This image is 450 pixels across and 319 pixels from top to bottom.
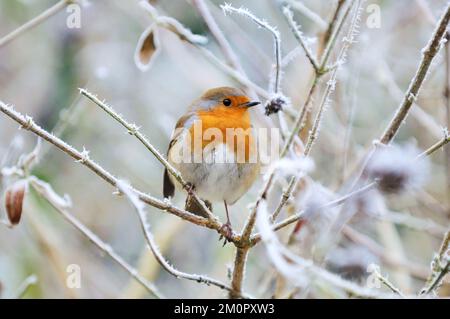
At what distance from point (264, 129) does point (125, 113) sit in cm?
229

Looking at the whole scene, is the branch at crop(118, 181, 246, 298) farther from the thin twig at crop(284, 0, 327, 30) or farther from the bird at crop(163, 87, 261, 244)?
the thin twig at crop(284, 0, 327, 30)

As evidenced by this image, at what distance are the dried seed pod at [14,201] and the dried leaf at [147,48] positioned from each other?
0.68m

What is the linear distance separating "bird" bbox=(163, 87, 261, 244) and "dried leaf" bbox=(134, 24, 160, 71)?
51 cm

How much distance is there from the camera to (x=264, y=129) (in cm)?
323

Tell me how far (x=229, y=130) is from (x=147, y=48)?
24.3 inches

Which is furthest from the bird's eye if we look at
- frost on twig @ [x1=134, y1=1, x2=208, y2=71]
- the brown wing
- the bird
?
frost on twig @ [x1=134, y1=1, x2=208, y2=71]

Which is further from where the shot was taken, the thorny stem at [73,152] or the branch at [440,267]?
the thorny stem at [73,152]

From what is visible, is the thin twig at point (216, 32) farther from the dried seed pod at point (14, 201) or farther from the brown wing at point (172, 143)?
the dried seed pod at point (14, 201)

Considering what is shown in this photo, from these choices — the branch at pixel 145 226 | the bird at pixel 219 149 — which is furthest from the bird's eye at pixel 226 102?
the branch at pixel 145 226

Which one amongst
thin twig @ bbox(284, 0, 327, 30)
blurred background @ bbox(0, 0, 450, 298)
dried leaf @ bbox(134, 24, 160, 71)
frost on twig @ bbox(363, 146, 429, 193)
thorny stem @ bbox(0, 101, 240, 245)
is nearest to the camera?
frost on twig @ bbox(363, 146, 429, 193)

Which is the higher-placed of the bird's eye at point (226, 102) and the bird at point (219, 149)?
the bird's eye at point (226, 102)

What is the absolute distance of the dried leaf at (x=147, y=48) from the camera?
255cm

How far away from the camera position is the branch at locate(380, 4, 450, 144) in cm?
165
